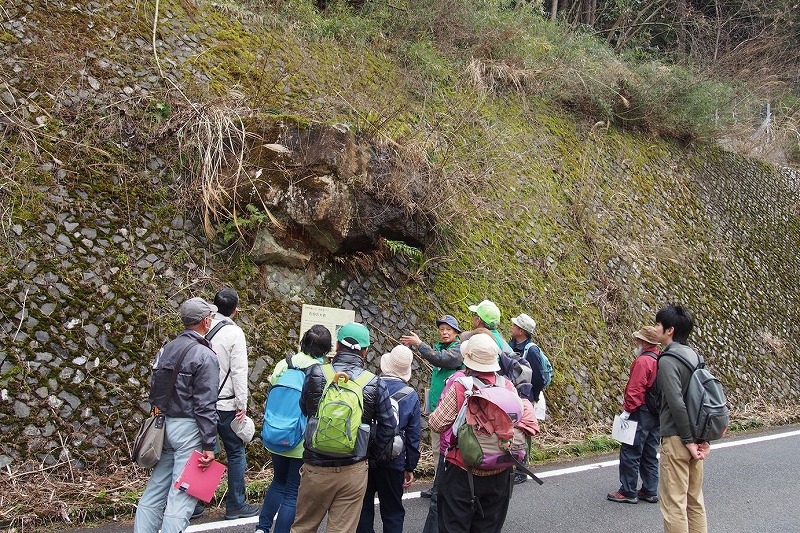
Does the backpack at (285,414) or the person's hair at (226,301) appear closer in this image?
the backpack at (285,414)

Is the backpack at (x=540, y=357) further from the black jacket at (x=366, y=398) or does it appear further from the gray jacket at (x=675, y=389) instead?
the black jacket at (x=366, y=398)

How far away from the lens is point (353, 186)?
743 centimetres

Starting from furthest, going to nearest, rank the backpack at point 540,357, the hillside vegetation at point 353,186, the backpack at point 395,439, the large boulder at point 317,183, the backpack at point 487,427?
the large boulder at point 317,183
the backpack at point 540,357
the hillside vegetation at point 353,186
the backpack at point 395,439
the backpack at point 487,427

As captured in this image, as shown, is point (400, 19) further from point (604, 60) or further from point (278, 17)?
point (604, 60)

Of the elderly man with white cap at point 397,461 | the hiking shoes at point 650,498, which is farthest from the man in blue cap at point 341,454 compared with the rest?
the hiking shoes at point 650,498

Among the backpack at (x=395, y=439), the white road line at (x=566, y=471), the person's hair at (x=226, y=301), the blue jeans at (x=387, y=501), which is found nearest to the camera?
the backpack at (x=395, y=439)

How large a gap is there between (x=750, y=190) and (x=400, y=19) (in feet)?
40.1

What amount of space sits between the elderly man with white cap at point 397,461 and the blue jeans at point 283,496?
1.84 feet

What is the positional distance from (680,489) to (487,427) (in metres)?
2.01

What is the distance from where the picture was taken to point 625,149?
47.8ft

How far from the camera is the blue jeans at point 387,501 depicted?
4.26 meters

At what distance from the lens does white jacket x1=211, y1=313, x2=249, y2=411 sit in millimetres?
4734

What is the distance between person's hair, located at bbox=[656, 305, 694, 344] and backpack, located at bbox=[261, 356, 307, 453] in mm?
3204

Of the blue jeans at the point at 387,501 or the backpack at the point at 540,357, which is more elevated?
the backpack at the point at 540,357
